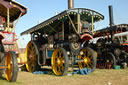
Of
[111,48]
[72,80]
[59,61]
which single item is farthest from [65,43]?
[111,48]

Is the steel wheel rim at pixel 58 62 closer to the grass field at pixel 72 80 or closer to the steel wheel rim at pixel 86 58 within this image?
the grass field at pixel 72 80

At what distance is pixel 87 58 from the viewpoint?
27.8ft

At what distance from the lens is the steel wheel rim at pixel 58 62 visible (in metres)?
7.31

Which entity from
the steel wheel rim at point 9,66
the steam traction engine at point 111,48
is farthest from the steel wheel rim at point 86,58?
the steel wheel rim at point 9,66

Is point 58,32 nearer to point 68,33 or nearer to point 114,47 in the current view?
point 68,33

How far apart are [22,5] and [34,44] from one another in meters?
3.08

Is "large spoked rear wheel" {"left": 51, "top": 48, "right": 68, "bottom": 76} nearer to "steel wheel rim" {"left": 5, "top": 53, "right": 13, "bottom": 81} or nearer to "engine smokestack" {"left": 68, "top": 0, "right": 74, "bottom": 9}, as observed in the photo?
"steel wheel rim" {"left": 5, "top": 53, "right": 13, "bottom": 81}

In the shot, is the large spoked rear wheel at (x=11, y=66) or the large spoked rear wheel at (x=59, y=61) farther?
the large spoked rear wheel at (x=59, y=61)

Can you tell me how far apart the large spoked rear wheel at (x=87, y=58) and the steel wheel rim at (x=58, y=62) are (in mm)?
1334

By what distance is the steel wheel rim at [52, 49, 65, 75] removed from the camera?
731 cm

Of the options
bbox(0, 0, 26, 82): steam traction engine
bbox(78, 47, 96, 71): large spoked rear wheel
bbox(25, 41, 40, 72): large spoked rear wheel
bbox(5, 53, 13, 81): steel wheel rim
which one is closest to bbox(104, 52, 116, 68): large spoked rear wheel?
bbox(78, 47, 96, 71): large spoked rear wheel

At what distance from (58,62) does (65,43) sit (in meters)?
1.30

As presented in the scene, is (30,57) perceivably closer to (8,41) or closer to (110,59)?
(8,41)

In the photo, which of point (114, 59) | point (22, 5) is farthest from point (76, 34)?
point (114, 59)
